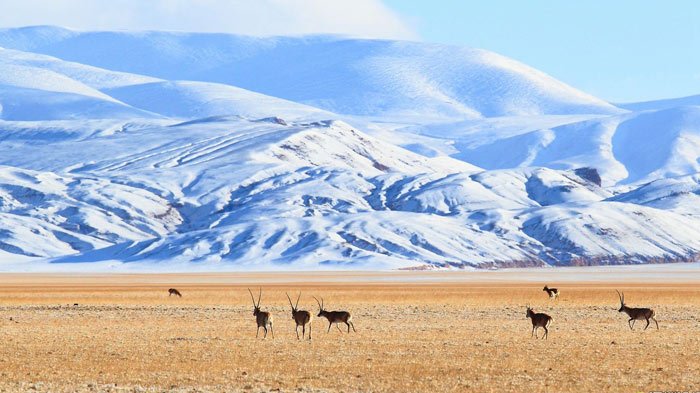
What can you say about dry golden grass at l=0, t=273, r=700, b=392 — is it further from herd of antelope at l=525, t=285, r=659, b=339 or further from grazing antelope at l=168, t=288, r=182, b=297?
grazing antelope at l=168, t=288, r=182, b=297

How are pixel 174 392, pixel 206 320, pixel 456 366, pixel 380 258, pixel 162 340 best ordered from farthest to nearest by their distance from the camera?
pixel 380 258, pixel 206 320, pixel 162 340, pixel 456 366, pixel 174 392

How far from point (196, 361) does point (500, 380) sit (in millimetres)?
8656

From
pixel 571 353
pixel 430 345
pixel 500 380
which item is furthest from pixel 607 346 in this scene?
pixel 500 380

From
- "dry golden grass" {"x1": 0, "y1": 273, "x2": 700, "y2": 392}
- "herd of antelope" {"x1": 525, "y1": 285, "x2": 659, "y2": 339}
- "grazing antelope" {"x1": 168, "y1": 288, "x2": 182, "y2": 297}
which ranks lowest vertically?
"dry golden grass" {"x1": 0, "y1": 273, "x2": 700, "y2": 392}

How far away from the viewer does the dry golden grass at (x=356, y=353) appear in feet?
93.9

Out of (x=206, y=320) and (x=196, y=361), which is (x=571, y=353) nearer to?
(x=196, y=361)

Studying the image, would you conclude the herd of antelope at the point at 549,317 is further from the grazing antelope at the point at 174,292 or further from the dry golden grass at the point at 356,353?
the grazing antelope at the point at 174,292

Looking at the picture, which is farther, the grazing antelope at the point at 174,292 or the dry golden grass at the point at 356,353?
the grazing antelope at the point at 174,292

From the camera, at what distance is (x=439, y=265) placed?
192 metres

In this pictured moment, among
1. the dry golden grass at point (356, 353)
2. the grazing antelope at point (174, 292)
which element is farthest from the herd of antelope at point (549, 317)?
the grazing antelope at point (174, 292)

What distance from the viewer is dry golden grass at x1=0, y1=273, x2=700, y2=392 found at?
1127 inches

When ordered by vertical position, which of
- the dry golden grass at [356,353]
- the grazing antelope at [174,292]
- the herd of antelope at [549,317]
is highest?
the grazing antelope at [174,292]

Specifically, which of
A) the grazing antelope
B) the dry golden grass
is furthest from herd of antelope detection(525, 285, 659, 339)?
the grazing antelope

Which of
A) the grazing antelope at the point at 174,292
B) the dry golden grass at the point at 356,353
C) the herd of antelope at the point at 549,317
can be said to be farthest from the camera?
the grazing antelope at the point at 174,292
